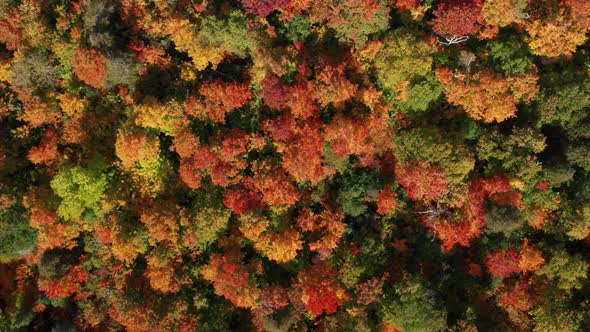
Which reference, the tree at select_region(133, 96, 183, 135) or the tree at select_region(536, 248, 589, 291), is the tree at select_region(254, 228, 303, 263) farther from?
the tree at select_region(536, 248, 589, 291)

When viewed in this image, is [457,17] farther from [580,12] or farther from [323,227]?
[323,227]

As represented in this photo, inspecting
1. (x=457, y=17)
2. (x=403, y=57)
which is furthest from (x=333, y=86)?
(x=457, y=17)

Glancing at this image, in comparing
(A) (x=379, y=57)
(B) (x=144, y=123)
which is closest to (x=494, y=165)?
(A) (x=379, y=57)

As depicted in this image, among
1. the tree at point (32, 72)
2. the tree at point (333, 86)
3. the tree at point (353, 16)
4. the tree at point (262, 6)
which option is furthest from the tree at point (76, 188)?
the tree at point (353, 16)

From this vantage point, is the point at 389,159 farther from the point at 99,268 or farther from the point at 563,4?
the point at 99,268

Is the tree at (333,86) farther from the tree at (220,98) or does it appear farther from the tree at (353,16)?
the tree at (220,98)

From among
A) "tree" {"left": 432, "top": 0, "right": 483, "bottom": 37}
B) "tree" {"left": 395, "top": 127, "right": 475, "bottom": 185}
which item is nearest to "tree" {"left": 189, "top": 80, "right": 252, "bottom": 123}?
"tree" {"left": 395, "top": 127, "right": 475, "bottom": 185}

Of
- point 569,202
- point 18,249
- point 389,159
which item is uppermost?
point 389,159

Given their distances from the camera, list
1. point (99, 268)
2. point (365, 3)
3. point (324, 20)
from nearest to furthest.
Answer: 1. point (365, 3)
2. point (324, 20)
3. point (99, 268)
